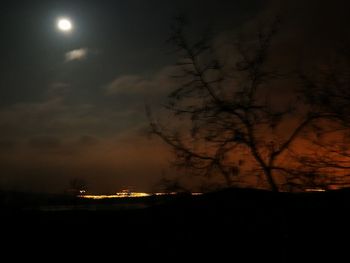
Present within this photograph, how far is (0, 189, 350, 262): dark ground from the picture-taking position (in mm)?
11820

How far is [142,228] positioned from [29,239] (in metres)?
3.74

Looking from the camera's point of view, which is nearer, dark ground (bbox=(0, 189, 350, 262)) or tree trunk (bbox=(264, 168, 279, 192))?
dark ground (bbox=(0, 189, 350, 262))

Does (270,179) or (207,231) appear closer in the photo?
(207,231)

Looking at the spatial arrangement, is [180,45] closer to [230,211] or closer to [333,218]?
[230,211]

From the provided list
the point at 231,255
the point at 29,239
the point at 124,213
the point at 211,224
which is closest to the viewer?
the point at 231,255

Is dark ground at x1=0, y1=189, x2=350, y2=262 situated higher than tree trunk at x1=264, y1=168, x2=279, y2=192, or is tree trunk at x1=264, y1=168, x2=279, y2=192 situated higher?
tree trunk at x1=264, y1=168, x2=279, y2=192

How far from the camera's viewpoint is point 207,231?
1296 centimetres

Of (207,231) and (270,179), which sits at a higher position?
(270,179)

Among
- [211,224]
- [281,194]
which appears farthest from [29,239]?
[281,194]

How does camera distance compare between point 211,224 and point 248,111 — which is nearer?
point 211,224

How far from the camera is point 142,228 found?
13.8 m

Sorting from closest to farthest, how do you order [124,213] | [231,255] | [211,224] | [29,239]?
1. [231,255]
2. [211,224]
3. [29,239]
4. [124,213]

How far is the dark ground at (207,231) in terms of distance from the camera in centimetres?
1182

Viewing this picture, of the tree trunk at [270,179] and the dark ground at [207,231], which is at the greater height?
the tree trunk at [270,179]
